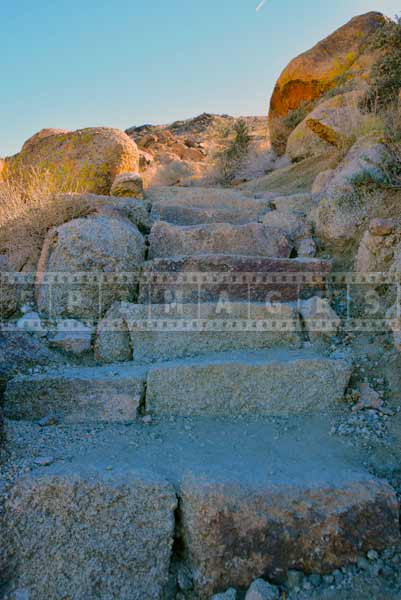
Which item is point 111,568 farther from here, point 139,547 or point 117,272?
point 117,272

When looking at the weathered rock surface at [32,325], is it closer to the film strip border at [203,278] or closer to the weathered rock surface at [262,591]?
the film strip border at [203,278]

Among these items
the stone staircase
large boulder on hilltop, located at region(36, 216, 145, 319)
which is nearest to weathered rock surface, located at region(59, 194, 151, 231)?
large boulder on hilltop, located at region(36, 216, 145, 319)

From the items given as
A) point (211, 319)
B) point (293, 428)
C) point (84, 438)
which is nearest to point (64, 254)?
point (211, 319)

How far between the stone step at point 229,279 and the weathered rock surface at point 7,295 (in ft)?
3.26

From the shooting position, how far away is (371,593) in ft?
5.81

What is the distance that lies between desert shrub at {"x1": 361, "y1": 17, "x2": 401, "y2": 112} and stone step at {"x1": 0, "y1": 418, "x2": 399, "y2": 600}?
480 centimetres

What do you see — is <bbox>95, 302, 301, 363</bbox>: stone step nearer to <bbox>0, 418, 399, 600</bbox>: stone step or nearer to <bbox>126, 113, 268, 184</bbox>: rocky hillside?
<bbox>0, 418, 399, 600</bbox>: stone step

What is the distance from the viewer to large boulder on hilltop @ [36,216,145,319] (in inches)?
130

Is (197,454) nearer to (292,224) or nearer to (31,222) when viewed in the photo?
(292,224)

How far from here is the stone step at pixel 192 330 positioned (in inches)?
116

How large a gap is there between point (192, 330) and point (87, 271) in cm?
95

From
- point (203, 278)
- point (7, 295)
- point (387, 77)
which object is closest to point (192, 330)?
point (203, 278)

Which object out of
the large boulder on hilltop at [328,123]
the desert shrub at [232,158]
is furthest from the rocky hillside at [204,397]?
the desert shrub at [232,158]

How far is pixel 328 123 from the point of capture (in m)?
5.83
